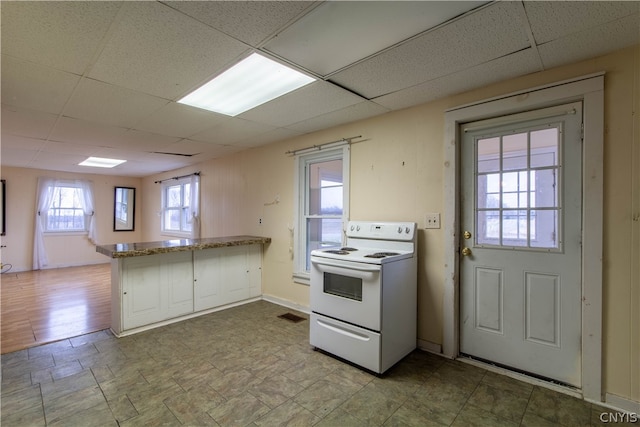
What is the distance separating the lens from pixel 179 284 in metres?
3.52

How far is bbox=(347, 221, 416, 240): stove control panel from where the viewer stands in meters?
2.70

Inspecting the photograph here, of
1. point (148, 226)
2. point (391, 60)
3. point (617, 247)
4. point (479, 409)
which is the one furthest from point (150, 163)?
point (617, 247)

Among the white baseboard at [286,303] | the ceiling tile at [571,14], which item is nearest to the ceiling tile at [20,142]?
the white baseboard at [286,303]

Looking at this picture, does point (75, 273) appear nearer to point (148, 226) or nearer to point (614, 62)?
point (148, 226)

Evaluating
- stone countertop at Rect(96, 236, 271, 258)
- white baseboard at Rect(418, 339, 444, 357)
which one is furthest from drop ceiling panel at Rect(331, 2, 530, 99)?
stone countertop at Rect(96, 236, 271, 258)

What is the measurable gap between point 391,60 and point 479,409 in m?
2.34

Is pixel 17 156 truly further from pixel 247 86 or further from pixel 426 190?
pixel 426 190

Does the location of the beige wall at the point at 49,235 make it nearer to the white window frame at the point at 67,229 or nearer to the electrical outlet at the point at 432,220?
the white window frame at the point at 67,229

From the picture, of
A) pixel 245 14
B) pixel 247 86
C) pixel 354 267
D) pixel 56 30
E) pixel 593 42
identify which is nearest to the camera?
pixel 245 14

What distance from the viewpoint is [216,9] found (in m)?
1.48

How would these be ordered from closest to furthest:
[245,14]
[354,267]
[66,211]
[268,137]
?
[245,14] → [354,267] → [268,137] → [66,211]

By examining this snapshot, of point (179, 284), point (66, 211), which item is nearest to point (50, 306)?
point (179, 284)

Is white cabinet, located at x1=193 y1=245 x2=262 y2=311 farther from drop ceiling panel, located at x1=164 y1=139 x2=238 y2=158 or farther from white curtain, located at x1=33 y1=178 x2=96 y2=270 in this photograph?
white curtain, located at x1=33 y1=178 x2=96 y2=270

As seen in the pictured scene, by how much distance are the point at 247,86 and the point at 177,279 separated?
2.35 metres
